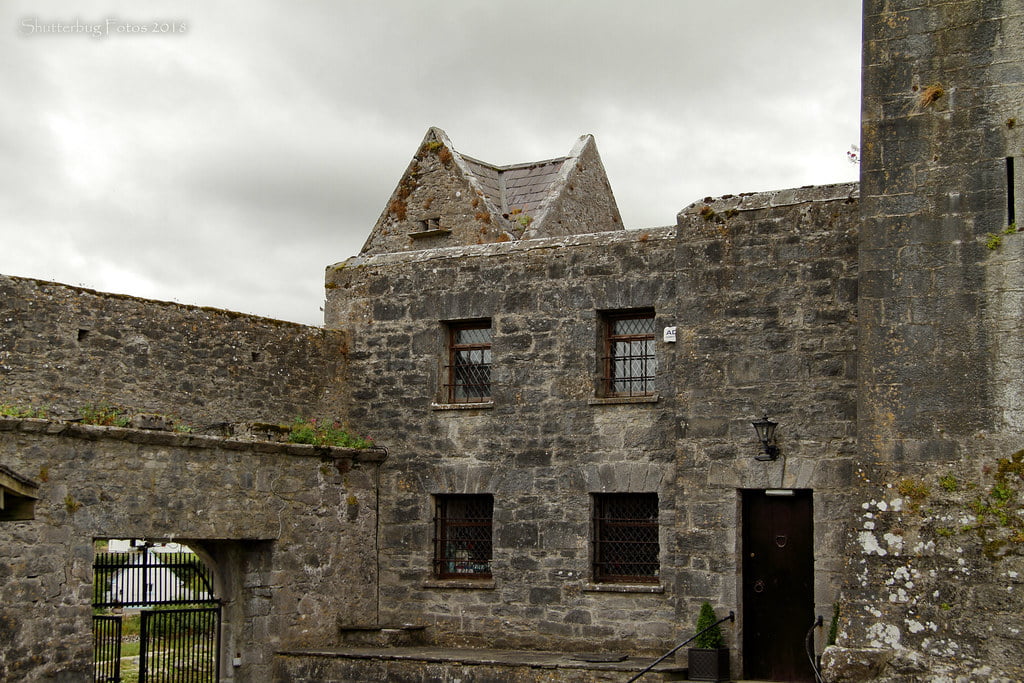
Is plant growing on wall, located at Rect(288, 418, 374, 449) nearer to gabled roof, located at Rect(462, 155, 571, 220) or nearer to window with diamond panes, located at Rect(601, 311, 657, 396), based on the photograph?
window with diamond panes, located at Rect(601, 311, 657, 396)

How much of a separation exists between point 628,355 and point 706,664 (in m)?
3.46

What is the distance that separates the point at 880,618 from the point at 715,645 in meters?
2.17

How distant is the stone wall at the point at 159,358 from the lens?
12.7 meters

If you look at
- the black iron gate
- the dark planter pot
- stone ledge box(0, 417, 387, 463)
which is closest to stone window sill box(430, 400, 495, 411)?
stone ledge box(0, 417, 387, 463)

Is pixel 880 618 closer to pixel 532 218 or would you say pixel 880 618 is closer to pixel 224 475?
pixel 224 475

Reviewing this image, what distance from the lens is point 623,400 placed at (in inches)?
550

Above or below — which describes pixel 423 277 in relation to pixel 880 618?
above

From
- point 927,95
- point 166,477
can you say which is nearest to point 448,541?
point 166,477

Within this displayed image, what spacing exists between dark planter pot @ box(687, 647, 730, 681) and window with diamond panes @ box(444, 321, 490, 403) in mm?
3962

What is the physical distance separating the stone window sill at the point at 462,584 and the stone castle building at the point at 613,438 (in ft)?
0.14

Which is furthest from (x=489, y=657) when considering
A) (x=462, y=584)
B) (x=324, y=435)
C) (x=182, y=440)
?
(x=182, y=440)

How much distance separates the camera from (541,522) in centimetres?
1432

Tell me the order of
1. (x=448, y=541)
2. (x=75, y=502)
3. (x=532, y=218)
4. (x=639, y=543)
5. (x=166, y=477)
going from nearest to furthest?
(x=75, y=502) < (x=166, y=477) < (x=639, y=543) < (x=448, y=541) < (x=532, y=218)

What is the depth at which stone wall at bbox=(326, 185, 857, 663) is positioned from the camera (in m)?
12.5
